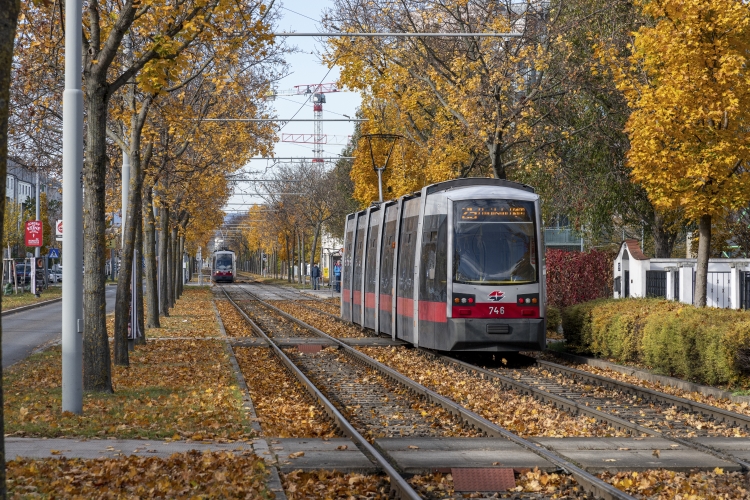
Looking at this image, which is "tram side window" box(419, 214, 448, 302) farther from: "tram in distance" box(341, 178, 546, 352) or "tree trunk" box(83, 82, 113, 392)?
"tree trunk" box(83, 82, 113, 392)

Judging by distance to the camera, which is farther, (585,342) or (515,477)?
(585,342)

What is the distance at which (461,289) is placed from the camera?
19.8 meters

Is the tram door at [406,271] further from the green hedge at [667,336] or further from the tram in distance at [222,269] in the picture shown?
the tram in distance at [222,269]

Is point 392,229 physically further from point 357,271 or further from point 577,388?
point 577,388

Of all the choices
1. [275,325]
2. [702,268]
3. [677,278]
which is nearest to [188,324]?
[275,325]

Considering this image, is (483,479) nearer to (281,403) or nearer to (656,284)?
(281,403)

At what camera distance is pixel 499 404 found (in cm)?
1417

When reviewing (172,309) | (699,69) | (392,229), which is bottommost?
(172,309)

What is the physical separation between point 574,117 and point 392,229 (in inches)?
352

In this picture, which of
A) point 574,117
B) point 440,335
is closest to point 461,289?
point 440,335

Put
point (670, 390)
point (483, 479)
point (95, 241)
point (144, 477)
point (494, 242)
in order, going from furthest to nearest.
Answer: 1. point (494, 242)
2. point (670, 390)
3. point (95, 241)
4. point (483, 479)
5. point (144, 477)

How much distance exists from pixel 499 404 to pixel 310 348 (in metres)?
10.8

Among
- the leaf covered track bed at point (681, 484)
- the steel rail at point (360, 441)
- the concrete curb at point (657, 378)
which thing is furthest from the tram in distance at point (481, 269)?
the leaf covered track bed at point (681, 484)

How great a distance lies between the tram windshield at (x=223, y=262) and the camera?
102 metres
